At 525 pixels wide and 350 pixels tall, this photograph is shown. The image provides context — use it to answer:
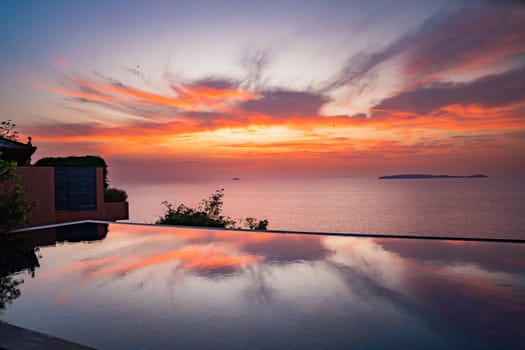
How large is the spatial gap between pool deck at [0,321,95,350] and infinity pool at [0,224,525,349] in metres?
0.28

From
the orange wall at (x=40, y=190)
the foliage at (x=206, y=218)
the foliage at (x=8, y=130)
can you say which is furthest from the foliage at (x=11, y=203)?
the foliage at (x=8, y=130)

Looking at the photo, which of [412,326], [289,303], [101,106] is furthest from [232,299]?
[101,106]

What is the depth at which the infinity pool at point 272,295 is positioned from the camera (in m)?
2.64

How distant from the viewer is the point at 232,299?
352cm

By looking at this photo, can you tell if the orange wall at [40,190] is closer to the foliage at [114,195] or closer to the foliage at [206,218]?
the foliage at [114,195]

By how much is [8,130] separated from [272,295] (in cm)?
1588

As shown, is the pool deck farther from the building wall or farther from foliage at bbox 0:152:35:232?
the building wall

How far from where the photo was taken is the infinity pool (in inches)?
104

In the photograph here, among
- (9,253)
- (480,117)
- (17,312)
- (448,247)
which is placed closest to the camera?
(17,312)

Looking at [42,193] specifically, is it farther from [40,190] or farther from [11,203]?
[11,203]

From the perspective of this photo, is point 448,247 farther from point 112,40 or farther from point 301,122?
point 301,122

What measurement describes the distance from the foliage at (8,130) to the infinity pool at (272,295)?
10663 millimetres

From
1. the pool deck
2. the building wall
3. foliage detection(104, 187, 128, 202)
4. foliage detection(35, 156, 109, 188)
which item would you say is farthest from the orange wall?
the pool deck

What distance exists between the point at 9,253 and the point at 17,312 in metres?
3.42
